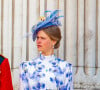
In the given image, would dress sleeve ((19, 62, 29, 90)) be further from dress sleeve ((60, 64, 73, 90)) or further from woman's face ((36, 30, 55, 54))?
dress sleeve ((60, 64, 73, 90))

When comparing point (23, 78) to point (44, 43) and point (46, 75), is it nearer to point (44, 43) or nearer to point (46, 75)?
point (46, 75)

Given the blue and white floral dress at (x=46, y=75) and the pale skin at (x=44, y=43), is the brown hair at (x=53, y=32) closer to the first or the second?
the pale skin at (x=44, y=43)

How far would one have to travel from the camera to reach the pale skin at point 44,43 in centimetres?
424

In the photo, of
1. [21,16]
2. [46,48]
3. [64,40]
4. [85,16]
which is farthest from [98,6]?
[46,48]

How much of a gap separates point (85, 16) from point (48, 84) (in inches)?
68.5

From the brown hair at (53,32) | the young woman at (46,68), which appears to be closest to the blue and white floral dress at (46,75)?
the young woman at (46,68)

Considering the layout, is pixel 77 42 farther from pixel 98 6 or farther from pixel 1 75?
pixel 1 75

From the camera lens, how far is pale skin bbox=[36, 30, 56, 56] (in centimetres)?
424

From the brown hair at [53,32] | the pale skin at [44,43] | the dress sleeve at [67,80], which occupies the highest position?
the brown hair at [53,32]

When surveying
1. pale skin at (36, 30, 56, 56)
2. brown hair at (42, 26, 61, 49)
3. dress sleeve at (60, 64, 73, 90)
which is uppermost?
brown hair at (42, 26, 61, 49)

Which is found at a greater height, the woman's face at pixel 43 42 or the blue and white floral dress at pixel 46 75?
the woman's face at pixel 43 42

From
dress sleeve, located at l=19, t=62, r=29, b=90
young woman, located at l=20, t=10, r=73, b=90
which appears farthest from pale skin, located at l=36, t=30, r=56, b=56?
dress sleeve, located at l=19, t=62, r=29, b=90

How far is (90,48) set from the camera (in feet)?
18.7

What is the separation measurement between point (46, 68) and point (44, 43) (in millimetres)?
233
